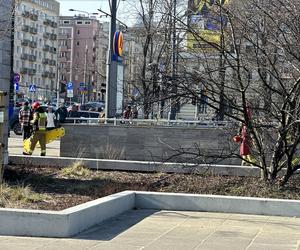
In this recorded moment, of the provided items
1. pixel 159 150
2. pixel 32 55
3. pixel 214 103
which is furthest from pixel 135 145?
pixel 32 55

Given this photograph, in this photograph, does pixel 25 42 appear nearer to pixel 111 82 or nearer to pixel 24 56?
pixel 24 56

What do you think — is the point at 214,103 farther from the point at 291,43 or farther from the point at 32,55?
the point at 32,55

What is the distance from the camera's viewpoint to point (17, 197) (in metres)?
9.00

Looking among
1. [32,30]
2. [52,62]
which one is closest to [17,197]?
[32,30]

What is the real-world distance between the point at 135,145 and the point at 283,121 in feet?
26.3

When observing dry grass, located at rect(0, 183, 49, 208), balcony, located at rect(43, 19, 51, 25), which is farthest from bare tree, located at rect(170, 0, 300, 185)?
balcony, located at rect(43, 19, 51, 25)

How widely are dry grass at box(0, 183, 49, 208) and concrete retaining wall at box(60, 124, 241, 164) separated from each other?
7.65 meters

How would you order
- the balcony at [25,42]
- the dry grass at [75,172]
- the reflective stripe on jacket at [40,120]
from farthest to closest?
the balcony at [25,42] → the reflective stripe on jacket at [40,120] → the dry grass at [75,172]

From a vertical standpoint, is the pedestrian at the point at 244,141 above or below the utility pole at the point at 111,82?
below

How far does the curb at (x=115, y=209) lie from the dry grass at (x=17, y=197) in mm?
872

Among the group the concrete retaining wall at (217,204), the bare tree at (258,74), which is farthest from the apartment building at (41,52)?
the concrete retaining wall at (217,204)

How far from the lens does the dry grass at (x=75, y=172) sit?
12.2 metres

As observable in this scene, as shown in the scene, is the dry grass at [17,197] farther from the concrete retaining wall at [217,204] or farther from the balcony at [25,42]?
the balcony at [25,42]

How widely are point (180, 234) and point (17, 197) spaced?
8.87 ft
